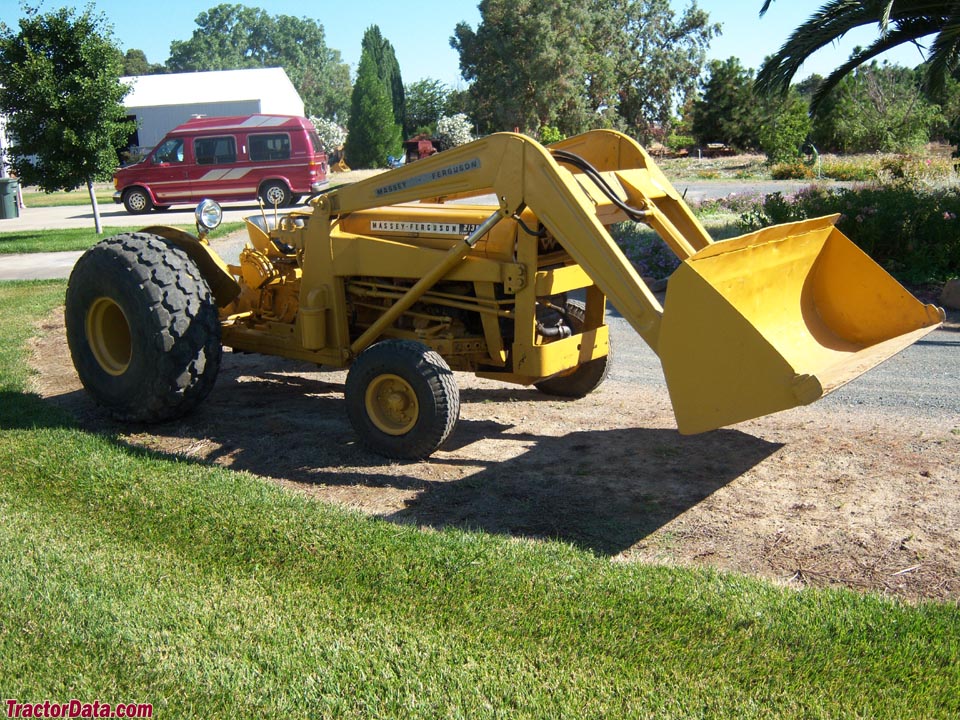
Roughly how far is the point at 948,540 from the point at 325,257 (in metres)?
4.20

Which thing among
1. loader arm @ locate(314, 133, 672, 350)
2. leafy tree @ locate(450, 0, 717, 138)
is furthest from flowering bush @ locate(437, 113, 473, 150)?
loader arm @ locate(314, 133, 672, 350)

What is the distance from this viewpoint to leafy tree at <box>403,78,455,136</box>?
56275 millimetres

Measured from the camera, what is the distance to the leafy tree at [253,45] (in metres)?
122

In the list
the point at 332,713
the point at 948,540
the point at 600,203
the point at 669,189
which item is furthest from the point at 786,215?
the point at 332,713

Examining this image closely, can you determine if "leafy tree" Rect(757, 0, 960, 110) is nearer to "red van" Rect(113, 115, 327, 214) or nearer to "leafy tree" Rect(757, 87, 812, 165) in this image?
"red van" Rect(113, 115, 327, 214)

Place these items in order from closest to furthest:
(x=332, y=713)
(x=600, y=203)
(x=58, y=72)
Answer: (x=332, y=713), (x=600, y=203), (x=58, y=72)

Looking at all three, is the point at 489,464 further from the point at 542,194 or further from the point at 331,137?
the point at 331,137

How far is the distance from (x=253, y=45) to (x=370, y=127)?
93463mm

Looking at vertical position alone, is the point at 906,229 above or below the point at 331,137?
below

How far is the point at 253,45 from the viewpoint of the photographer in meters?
128

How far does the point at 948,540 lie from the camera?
4469 mm

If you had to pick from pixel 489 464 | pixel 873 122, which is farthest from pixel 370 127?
pixel 489 464

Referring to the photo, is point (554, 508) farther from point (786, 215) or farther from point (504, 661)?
point (786, 215)

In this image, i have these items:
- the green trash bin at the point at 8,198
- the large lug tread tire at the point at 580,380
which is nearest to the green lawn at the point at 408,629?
the large lug tread tire at the point at 580,380
